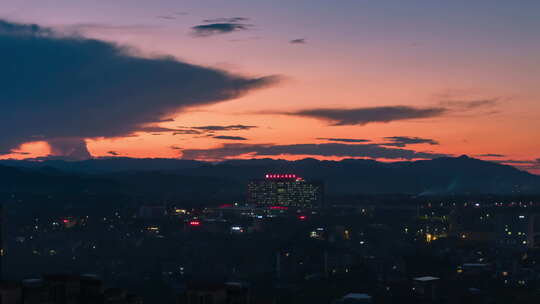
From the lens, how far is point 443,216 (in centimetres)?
15088

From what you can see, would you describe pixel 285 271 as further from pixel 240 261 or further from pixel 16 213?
pixel 16 213

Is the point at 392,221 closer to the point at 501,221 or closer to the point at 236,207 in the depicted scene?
the point at 501,221

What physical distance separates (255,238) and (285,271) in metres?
33.8

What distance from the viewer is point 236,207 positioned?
179500 mm

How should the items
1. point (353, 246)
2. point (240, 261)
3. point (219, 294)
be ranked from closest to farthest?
1. point (219, 294)
2. point (240, 261)
3. point (353, 246)

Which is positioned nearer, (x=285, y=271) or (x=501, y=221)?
(x=285, y=271)

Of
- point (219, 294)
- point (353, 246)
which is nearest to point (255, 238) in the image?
point (353, 246)

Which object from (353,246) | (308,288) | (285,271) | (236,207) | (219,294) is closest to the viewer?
(219,294)

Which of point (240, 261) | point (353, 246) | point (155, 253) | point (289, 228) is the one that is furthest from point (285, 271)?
point (289, 228)

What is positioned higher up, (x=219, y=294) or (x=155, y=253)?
(x=219, y=294)

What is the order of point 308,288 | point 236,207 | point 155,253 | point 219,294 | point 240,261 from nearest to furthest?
point 219,294, point 308,288, point 240,261, point 155,253, point 236,207

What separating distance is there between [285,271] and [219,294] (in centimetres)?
5856

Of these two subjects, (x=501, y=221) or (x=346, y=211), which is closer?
(x=501, y=221)

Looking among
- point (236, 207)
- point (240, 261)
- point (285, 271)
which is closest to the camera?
point (285, 271)
